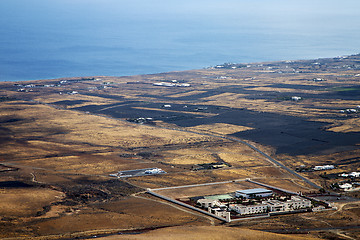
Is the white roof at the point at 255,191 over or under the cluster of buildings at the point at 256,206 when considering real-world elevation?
over

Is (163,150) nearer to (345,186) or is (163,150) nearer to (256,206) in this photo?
(345,186)

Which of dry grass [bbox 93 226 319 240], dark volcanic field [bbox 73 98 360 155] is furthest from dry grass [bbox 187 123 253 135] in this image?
dry grass [bbox 93 226 319 240]

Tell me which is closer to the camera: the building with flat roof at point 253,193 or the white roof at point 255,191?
the building with flat roof at point 253,193

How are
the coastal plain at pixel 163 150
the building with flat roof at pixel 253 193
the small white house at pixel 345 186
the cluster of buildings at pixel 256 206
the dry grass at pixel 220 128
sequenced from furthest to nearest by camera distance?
the dry grass at pixel 220 128 → the small white house at pixel 345 186 → the building with flat roof at pixel 253 193 → the cluster of buildings at pixel 256 206 → the coastal plain at pixel 163 150

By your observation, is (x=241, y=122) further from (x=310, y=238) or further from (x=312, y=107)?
(x=310, y=238)

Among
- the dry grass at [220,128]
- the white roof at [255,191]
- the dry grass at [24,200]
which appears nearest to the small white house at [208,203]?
the white roof at [255,191]

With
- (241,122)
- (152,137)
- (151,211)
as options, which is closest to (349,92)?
(241,122)

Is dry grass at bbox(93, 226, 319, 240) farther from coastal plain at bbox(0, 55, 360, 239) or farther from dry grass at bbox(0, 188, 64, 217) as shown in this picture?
dry grass at bbox(0, 188, 64, 217)

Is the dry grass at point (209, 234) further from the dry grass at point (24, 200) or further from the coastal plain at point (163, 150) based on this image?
the dry grass at point (24, 200)
